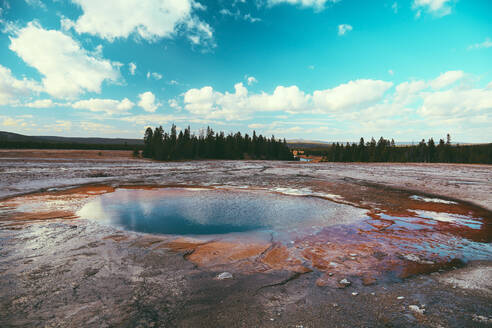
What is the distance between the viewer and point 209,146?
84.0 meters

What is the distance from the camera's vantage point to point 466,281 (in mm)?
4969

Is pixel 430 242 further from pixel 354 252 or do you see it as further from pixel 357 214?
pixel 357 214

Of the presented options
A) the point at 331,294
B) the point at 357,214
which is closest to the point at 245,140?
the point at 357,214

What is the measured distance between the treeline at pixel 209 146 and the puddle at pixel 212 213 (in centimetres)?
5754

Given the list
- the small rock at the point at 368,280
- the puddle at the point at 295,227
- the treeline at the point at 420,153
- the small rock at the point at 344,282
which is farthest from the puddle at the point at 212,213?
the treeline at the point at 420,153

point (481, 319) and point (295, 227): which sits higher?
point (481, 319)

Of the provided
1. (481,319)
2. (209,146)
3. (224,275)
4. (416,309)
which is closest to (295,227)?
(224,275)

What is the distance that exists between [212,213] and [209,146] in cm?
7430

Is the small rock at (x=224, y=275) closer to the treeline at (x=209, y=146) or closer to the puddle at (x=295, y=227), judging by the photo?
the puddle at (x=295, y=227)

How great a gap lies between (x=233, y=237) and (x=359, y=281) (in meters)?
3.94

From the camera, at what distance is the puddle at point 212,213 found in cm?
897

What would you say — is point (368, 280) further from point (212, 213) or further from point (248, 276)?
point (212, 213)

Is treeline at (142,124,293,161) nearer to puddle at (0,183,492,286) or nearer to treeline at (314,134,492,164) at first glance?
treeline at (314,134,492,164)

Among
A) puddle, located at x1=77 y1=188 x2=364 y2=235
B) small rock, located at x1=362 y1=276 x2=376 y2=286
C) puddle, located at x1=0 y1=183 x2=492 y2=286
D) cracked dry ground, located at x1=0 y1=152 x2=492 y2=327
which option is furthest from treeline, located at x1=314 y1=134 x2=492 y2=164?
small rock, located at x1=362 y1=276 x2=376 y2=286
